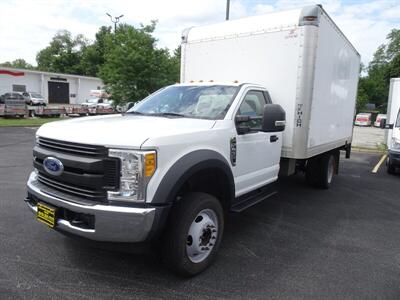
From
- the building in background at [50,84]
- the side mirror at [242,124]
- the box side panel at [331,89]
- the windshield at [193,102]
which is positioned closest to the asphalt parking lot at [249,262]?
the box side panel at [331,89]

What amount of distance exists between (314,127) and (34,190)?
163 inches

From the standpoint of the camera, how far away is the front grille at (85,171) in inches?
115

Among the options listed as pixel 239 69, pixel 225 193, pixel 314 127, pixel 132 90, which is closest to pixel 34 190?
pixel 225 193

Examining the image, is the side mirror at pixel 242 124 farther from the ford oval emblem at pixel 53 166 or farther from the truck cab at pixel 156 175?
the ford oval emblem at pixel 53 166

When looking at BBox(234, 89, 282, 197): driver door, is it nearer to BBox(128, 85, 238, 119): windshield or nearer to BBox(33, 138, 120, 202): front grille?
BBox(128, 85, 238, 119): windshield

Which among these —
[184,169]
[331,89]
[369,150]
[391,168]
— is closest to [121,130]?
[184,169]

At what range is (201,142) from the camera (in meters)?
3.47

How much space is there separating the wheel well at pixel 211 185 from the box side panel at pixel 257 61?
5.70ft

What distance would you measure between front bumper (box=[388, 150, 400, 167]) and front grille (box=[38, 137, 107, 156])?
8.33m

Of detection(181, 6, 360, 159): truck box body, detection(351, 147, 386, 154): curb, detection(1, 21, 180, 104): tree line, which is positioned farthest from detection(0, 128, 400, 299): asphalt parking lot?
detection(1, 21, 180, 104): tree line

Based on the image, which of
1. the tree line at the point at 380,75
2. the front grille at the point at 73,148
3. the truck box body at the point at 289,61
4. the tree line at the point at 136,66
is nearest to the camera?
the front grille at the point at 73,148

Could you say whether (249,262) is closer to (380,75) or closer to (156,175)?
(156,175)

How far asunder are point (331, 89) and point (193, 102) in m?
3.05

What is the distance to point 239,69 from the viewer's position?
5.69 meters
